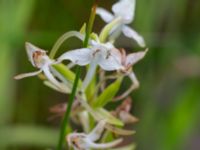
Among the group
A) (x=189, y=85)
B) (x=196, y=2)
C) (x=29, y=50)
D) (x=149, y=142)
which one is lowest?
(x=149, y=142)

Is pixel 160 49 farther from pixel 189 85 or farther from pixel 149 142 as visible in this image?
pixel 149 142

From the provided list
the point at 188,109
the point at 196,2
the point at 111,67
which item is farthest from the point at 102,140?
the point at 196,2

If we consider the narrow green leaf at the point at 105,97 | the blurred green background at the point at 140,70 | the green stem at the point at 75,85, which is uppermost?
the green stem at the point at 75,85

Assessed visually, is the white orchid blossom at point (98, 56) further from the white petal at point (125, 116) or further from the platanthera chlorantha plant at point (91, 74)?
the white petal at point (125, 116)

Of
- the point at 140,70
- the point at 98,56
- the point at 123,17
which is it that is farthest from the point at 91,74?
the point at 140,70

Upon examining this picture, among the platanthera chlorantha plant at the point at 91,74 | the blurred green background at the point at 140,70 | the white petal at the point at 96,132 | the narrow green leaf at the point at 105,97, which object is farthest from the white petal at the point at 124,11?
the blurred green background at the point at 140,70

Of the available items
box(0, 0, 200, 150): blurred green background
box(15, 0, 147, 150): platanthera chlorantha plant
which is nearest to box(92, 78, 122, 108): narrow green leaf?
box(15, 0, 147, 150): platanthera chlorantha plant

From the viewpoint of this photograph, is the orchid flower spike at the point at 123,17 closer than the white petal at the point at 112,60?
No
